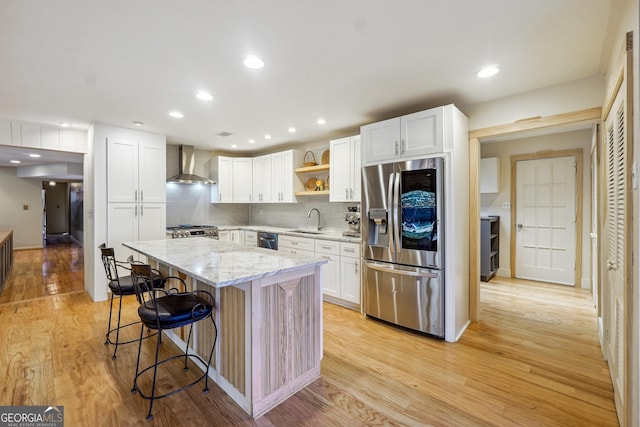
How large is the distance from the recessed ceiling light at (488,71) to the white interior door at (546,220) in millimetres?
3314

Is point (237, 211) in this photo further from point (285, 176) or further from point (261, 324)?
point (261, 324)

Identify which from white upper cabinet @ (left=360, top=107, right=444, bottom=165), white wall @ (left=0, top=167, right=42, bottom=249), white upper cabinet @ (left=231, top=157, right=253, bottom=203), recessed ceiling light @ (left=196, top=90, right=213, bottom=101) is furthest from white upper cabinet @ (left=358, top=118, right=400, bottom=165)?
white wall @ (left=0, top=167, right=42, bottom=249)

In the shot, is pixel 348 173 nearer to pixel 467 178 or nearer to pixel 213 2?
pixel 467 178

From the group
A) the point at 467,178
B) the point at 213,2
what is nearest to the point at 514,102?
the point at 467,178

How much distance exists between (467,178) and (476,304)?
1.41 metres

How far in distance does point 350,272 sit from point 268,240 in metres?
1.71

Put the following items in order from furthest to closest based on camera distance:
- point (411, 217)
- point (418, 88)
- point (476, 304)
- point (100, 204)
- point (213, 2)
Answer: point (100, 204)
point (476, 304)
point (411, 217)
point (418, 88)
point (213, 2)

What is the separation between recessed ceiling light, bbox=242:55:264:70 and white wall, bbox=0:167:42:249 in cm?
990

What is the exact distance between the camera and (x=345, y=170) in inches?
159

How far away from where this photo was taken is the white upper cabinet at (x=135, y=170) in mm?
4074

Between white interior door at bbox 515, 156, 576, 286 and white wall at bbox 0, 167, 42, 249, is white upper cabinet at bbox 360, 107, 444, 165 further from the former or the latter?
white wall at bbox 0, 167, 42, 249

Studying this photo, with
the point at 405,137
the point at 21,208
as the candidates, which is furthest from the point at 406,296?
the point at 21,208

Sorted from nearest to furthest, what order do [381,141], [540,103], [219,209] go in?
[540,103], [381,141], [219,209]

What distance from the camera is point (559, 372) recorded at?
7.56 feet
